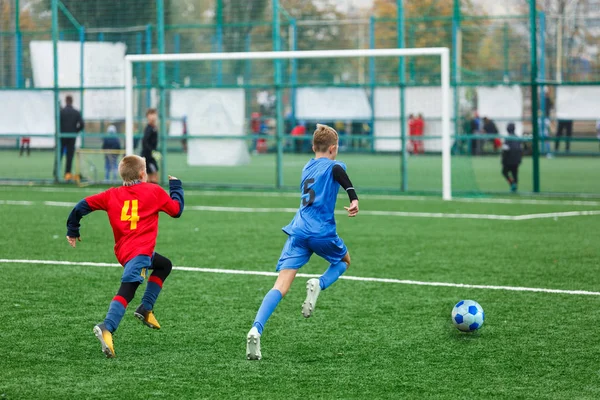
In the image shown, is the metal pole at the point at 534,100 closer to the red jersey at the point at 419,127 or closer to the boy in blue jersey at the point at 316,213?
the red jersey at the point at 419,127

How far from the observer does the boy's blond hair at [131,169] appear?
261 inches

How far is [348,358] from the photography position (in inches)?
251

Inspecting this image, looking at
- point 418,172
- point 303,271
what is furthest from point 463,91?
point 303,271

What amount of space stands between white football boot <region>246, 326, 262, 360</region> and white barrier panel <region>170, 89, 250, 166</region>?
1478 centimetres

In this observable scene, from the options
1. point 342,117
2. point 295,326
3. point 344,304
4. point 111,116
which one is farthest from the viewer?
point 111,116

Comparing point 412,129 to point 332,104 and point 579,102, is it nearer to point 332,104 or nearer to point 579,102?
point 332,104

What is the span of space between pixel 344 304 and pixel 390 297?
0.53 meters

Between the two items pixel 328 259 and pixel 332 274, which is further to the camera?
pixel 332 274

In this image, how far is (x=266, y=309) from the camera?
636cm

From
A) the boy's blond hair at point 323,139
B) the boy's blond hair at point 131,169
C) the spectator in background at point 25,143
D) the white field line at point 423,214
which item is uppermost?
the spectator in background at point 25,143

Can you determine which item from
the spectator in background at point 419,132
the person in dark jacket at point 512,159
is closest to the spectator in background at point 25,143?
the spectator in background at point 419,132

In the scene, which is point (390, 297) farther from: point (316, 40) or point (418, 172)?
point (316, 40)

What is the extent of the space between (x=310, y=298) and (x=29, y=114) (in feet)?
56.0

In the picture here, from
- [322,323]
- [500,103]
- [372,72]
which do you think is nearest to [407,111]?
[500,103]
